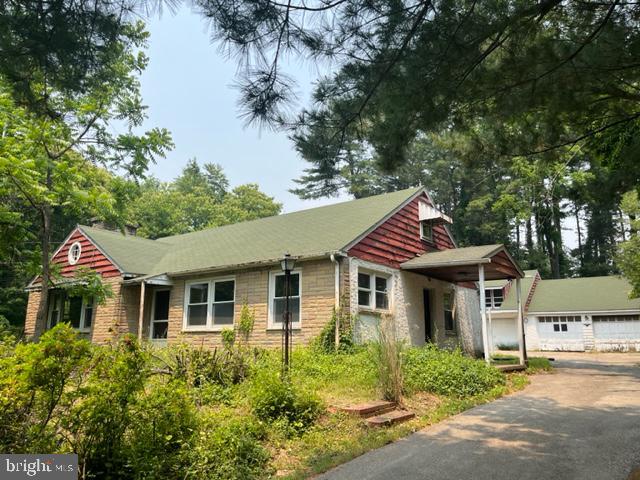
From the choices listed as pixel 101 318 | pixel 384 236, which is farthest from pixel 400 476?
pixel 101 318

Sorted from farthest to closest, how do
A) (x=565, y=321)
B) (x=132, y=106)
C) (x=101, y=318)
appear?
(x=565, y=321) → (x=101, y=318) → (x=132, y=106)

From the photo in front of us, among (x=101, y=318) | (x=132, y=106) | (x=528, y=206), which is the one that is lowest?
(x=101, y=318)

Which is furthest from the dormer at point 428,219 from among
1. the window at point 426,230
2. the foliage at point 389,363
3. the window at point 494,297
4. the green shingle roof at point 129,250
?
the window at point 494,297

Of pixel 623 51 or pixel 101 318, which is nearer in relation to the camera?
pixel 623 51

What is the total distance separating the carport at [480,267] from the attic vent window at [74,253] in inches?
524

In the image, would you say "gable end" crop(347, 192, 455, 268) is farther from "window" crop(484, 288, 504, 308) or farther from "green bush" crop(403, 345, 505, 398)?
"window" crop(484, 288, 504, 308)

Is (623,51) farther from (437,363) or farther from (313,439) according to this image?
(437,363)

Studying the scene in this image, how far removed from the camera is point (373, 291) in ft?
45.8

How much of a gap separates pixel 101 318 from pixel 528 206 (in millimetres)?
17277

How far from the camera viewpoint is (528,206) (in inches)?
733

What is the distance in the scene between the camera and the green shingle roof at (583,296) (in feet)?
Result: 92.5

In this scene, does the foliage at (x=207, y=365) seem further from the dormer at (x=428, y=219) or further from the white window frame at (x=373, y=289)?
the dormer at (x=428, y=219)

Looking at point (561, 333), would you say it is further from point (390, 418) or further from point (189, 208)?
point (189, 208)

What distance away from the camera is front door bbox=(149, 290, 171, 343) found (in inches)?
671
